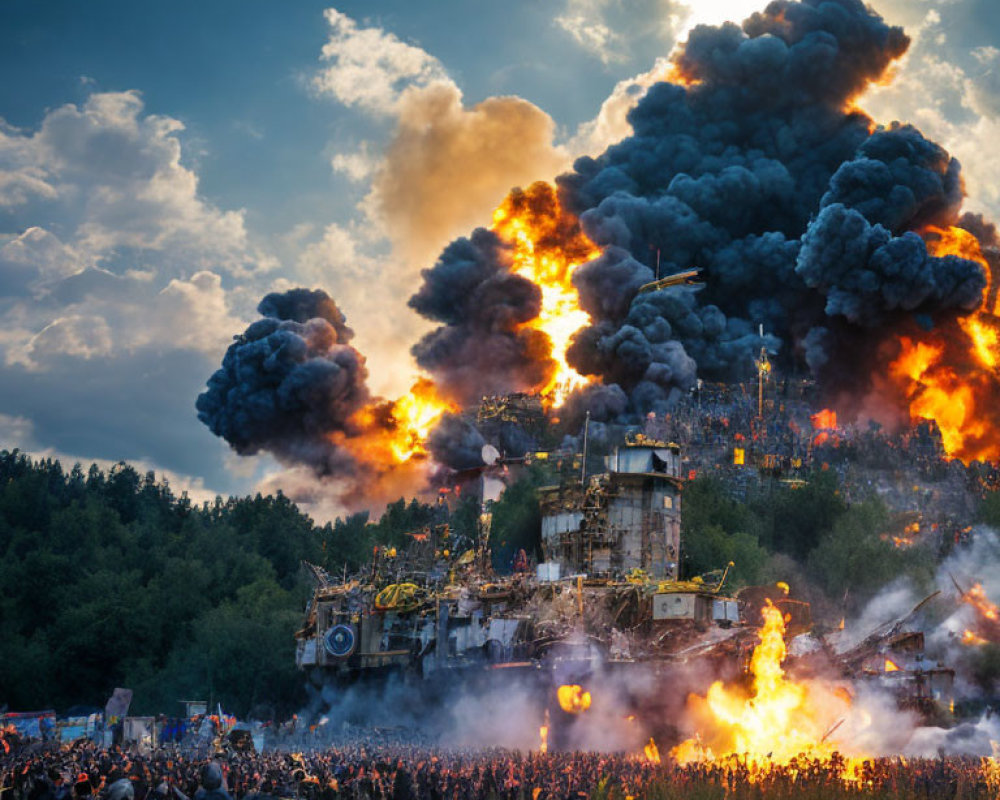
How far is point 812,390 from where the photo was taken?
123938mm

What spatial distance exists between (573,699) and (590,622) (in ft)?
19.1

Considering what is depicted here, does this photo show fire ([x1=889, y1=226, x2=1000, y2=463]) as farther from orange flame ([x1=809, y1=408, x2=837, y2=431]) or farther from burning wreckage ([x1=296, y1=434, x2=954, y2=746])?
burning wreckage ([x1=296, y1=434, x2=954, y2=746])

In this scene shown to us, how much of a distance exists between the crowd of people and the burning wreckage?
72.5 ft

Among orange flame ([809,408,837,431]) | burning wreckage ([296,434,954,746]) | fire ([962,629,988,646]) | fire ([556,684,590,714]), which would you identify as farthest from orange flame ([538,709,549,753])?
orange flame ([809,408,837,431])

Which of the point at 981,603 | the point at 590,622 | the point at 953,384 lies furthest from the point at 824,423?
the point at 590,622

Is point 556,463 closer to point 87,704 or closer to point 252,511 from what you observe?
point 87,704

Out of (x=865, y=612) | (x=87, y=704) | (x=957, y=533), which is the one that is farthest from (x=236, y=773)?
(x=957, y=533)

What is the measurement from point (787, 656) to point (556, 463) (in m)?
42.8

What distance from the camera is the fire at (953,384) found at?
119 metres

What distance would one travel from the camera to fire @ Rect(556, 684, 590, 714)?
5966cm

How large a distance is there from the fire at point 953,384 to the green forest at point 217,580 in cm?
2269

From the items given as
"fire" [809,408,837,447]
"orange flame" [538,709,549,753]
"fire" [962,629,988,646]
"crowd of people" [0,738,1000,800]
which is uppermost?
"fire" [809,408,837,447]

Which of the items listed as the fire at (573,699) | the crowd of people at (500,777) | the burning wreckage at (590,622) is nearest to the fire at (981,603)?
the burning wreckage at (590,622)

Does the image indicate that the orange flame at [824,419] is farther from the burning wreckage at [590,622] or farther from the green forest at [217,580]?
the burning wreckage at [590,622]
